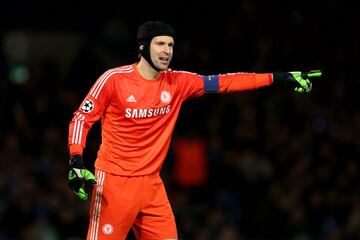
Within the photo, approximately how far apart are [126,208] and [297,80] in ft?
5.12

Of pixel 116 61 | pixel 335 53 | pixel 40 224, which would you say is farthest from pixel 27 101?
pixel 335 53

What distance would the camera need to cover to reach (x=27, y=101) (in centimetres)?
1120

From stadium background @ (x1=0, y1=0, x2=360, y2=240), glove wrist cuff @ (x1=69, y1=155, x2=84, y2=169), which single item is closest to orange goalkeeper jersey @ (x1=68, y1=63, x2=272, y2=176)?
glove wrist cuff @ (x1=69, y1=155, x2=84, y2=169)

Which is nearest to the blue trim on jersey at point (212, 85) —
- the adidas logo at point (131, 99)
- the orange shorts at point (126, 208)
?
the adidas logo at point (131, 99)

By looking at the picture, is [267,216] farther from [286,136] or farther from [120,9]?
[120,9]

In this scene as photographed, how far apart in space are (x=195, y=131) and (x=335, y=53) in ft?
11.2

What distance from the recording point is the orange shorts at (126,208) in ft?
21.6

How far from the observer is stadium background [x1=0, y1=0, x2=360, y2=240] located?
10820 millimetres

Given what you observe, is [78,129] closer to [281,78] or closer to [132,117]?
[132,117]

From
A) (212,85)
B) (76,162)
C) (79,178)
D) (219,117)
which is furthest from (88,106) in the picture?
(219,117)

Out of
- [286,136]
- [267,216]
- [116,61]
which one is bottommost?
[267,216]

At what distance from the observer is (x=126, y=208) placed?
6590 mm

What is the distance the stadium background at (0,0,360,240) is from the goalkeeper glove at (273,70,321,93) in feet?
13.3

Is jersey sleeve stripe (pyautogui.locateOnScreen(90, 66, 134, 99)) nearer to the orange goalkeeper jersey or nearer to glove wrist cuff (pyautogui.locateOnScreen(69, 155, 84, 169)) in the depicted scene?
the orange goalkeeper jersey
